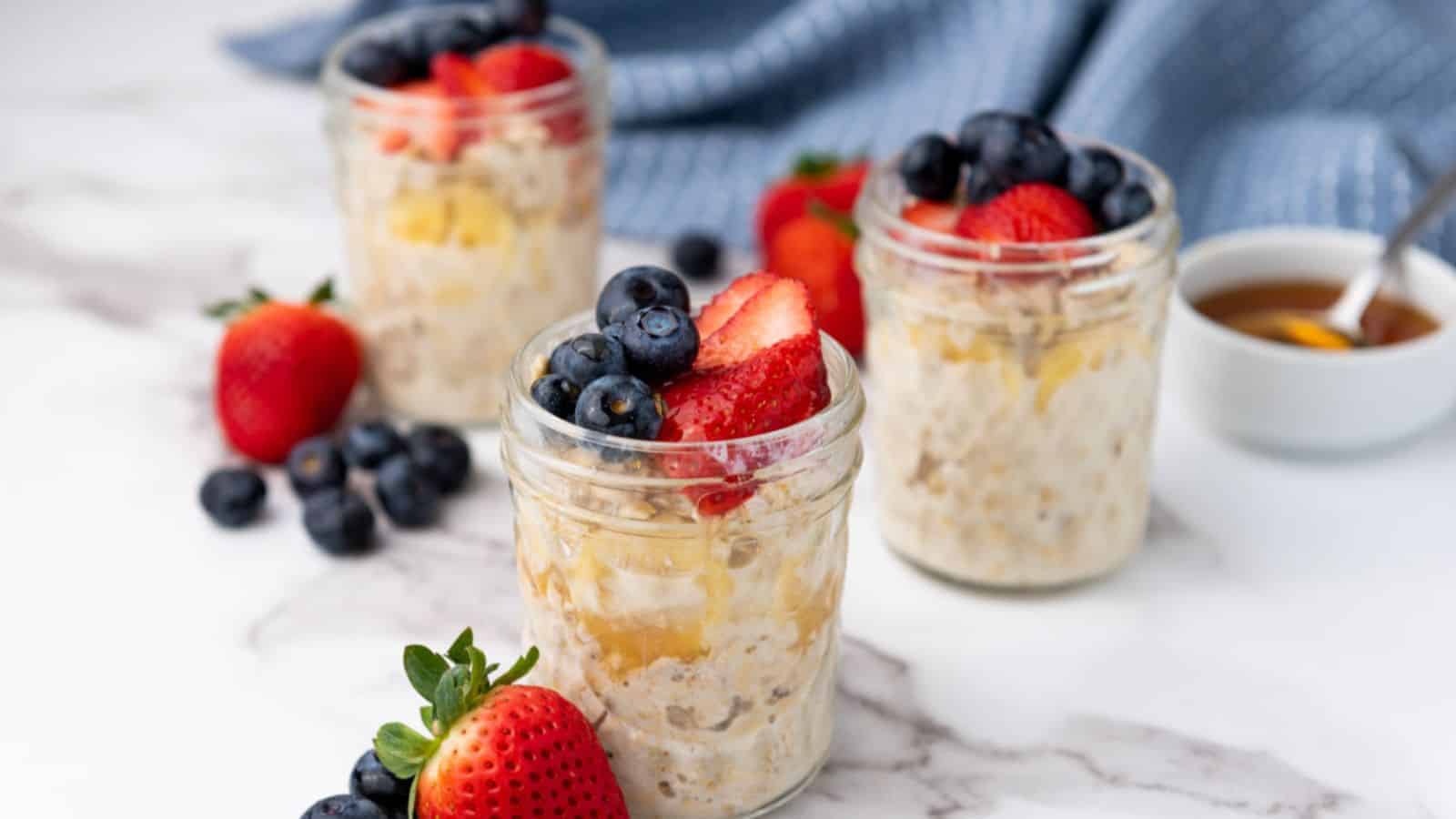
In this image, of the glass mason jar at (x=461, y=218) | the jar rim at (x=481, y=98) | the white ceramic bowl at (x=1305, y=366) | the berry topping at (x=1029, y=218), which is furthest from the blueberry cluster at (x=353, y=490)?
the white ceramic bowl at (x=1305, y=366)

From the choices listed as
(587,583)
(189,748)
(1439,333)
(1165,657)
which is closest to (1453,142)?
(1439,333)

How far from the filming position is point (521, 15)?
1692 mm

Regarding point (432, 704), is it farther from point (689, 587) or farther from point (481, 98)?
point (481, 98)

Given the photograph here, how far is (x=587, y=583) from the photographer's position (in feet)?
3.59

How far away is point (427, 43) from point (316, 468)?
Result: 0.42 m

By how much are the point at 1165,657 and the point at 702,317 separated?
48cm

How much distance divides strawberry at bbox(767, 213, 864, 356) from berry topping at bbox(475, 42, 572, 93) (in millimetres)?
301

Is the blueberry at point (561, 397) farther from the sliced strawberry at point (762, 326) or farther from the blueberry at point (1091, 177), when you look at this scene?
the blueberry at point (1091, 177)

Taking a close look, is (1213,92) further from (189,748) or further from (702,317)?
(189,748)

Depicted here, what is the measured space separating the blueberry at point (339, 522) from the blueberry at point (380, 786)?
1.31 ft

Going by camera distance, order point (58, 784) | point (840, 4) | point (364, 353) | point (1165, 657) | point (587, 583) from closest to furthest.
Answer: point (587, 583) → point (58, 784) → point (1165, 657) → point (364, 353) → point (840, 4)

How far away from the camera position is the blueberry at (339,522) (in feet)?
4.84

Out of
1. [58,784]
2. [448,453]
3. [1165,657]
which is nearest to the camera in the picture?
[58,784]

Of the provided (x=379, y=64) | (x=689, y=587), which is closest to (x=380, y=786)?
(x=689, y=587)
